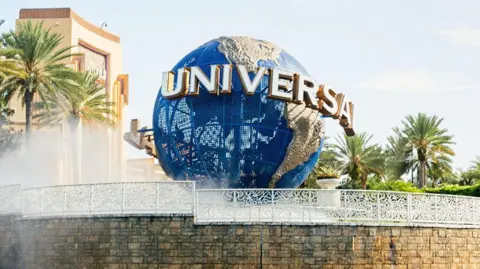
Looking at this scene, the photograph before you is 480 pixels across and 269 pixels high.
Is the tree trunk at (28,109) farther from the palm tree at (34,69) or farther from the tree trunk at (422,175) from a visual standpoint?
the tree trunk at (422,175)

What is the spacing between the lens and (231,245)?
1731cm

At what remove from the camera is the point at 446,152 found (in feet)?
137

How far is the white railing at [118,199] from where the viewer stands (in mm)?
17703

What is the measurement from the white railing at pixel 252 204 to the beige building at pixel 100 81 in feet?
70.0

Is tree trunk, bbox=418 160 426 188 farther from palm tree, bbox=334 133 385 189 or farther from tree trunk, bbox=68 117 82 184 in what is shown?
tree trunk, bbox=68 117 82 184

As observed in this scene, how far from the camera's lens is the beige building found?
1636 inches

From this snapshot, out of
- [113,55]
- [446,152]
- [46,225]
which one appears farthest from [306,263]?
[113,55]

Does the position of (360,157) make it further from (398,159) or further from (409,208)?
(409,208)

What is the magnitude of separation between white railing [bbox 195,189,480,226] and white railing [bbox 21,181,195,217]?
453mm

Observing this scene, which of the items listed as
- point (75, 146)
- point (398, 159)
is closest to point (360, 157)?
point (398, 159)

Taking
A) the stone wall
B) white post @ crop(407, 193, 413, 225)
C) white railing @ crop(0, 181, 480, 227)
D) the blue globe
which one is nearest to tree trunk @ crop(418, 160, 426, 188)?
the blue globe

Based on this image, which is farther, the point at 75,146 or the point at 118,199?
the point at 75,146

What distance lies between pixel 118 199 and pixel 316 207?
464cm

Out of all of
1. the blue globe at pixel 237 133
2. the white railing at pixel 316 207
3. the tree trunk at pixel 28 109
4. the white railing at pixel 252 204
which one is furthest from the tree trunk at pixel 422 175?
the white railing at pixel 316 207
